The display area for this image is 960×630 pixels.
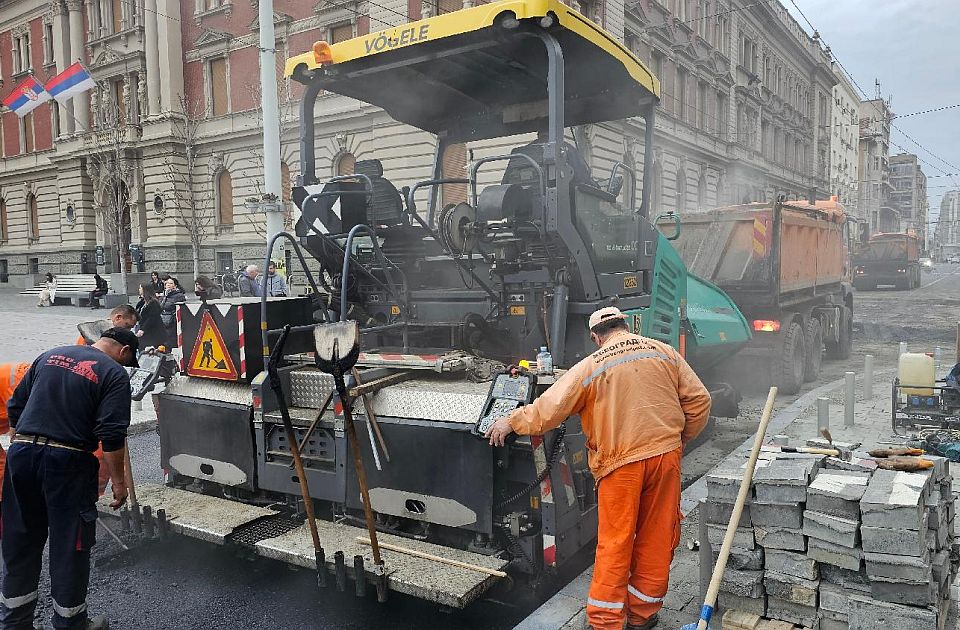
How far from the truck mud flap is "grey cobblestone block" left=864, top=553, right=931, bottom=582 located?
5.15 ft

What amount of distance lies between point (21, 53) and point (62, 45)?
190 inches

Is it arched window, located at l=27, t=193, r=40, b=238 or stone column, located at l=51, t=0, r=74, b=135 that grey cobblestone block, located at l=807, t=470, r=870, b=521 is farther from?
arched window, located at l=27, t=193, r=40, b=238

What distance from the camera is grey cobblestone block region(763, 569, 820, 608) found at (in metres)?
3.15

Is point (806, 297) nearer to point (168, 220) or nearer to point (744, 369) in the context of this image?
point (744, 369)

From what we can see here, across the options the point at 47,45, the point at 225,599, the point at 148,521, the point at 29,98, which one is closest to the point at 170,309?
the point at 148,521

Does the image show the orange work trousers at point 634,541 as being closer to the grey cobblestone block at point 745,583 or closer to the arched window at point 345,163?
the grey cobblestone block at point 745,583

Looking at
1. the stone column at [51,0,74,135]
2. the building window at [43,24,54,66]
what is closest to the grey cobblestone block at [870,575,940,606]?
the stone column at [51,0,74,135]

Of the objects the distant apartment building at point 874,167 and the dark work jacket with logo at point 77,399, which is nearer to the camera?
the dark work jacket with logo at point 77,399

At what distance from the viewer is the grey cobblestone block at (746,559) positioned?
3285 millimetres

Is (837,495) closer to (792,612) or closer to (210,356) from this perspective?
(792,612)

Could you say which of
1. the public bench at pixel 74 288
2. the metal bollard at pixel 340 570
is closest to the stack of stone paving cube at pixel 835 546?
the metal bollard at pixel 340 570

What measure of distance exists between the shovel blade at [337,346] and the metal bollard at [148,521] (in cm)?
168

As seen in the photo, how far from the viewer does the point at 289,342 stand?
4910 mm

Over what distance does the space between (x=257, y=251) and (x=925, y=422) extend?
24136 mm
